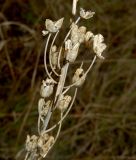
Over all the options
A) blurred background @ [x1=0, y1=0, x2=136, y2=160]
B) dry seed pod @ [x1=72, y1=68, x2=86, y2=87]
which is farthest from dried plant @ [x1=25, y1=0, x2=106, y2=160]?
blurred background @ [x1=0, y1=0, x2=136, y2=160]

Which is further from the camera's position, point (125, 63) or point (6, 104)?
point (125, 63)

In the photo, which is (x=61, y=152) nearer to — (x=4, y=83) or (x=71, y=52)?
(x=4, y=83)

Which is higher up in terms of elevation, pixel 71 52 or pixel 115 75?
pixel 71 52

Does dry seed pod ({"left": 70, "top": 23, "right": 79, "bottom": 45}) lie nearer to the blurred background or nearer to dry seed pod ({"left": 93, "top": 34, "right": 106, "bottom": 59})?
dry seed pod ({"left": 93, "top": 34, "right": 106, "bottom": 59})

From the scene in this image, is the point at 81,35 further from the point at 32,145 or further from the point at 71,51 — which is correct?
the point at 32,145

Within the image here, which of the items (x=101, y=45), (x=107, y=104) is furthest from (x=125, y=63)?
(x=101, y=45)

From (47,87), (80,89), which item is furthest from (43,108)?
(80,89)

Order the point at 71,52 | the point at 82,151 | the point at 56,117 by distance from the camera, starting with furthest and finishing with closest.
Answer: the point at 82,151, the point at 56,117, the point at 71,52

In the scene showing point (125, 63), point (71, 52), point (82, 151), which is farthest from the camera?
point (125, 63)
